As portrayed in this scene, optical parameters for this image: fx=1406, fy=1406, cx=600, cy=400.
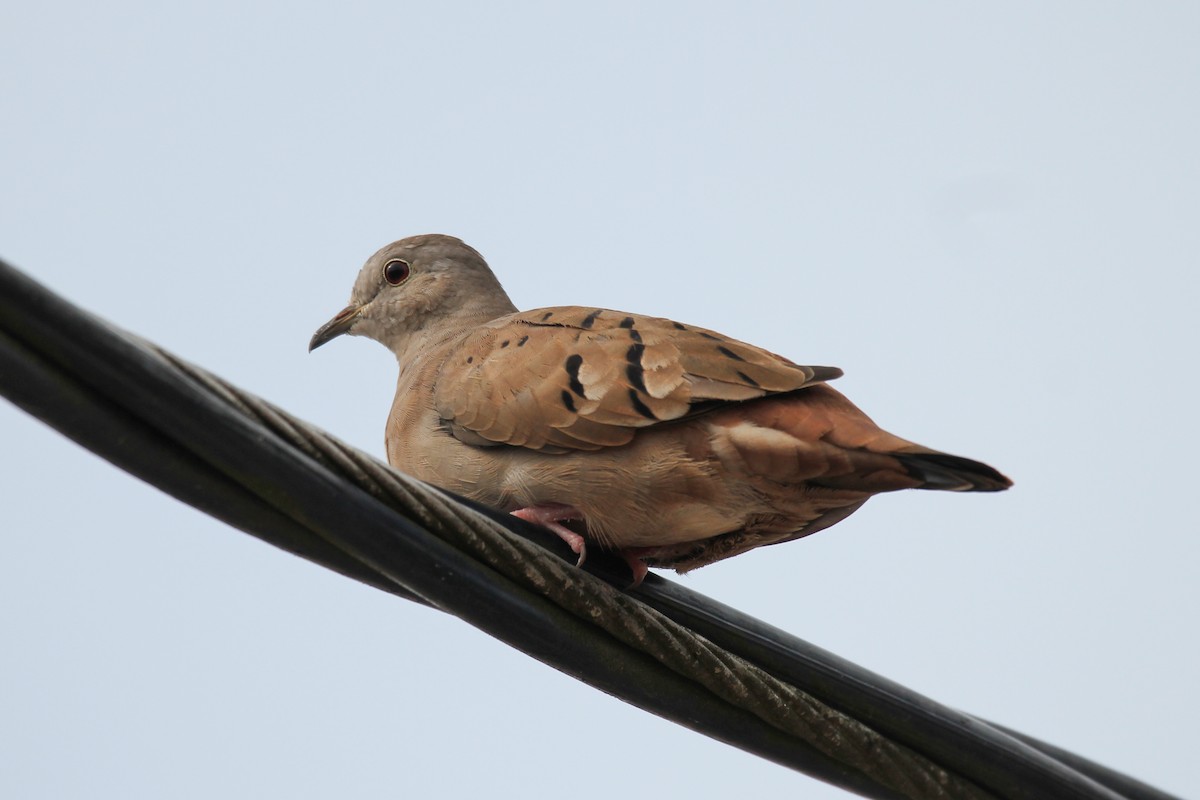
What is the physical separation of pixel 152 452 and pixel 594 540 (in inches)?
62.0

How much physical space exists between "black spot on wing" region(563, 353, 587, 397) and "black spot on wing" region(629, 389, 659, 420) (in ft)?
0.45

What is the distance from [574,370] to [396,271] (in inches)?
83.2

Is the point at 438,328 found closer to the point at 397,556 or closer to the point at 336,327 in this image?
the point at 336,327

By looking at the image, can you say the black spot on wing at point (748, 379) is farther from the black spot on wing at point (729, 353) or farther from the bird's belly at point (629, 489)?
the bird's belly at point (629, 489)

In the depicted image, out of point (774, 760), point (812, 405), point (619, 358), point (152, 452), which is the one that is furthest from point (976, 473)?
point (152, 452)

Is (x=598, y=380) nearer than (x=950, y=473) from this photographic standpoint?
No

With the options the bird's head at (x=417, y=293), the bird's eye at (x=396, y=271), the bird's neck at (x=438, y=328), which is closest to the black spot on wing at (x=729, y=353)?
the bird's neck at (x=438, y=328)

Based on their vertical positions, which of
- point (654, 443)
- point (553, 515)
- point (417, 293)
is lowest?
point (553, 515)

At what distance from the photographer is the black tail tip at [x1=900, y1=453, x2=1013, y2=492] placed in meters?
2.94

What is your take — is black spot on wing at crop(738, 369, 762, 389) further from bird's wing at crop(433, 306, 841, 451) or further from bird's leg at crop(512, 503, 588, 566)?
bird's leg at crop(512, 503, 588, 566)

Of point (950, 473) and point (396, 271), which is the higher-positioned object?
point (396, 271)

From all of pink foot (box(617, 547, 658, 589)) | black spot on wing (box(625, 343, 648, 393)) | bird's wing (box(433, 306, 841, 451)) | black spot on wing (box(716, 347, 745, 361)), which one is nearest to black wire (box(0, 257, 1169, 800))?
pink foot (box(617, 547, 658, 589))

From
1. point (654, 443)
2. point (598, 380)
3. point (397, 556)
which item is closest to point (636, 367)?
point (598, 380)

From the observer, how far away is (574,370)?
11.8 ft
